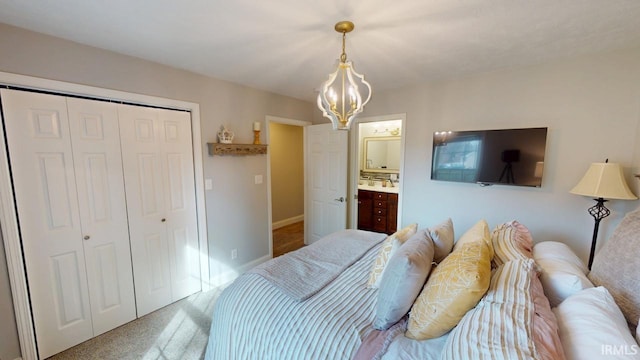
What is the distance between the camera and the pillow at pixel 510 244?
1.39 meters

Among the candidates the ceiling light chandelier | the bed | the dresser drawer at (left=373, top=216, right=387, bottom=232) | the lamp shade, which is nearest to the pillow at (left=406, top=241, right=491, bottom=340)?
the bed

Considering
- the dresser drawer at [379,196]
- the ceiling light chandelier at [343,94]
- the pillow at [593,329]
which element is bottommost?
the dresser drawer at [379,196]

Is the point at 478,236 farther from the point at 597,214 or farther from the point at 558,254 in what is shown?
the point at 597,214

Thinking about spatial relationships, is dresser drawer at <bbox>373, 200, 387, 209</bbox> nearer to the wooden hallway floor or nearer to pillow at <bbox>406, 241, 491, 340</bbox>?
the wooden hallway floor

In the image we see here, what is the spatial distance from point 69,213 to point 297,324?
198 centimetres

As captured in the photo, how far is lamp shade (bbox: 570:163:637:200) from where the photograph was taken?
70.9 inches

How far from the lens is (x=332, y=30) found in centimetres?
167

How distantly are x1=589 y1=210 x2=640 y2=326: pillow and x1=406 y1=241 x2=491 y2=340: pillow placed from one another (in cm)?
57

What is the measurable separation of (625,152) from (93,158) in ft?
13.9

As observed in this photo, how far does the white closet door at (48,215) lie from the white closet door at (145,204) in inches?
13.8

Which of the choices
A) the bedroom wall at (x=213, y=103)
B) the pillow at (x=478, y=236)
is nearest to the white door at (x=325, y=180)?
the bedroom wall at (x=213, y=103)

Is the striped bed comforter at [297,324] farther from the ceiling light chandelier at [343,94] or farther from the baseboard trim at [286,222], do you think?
the baseboard trim at [286,222]

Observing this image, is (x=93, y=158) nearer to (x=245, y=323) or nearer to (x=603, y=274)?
(x=245, y=323)

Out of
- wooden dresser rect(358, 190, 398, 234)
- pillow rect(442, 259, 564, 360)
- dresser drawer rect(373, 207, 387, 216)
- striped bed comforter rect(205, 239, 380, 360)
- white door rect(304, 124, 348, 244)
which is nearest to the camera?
pillow rect(442, 259, 564, 360)
